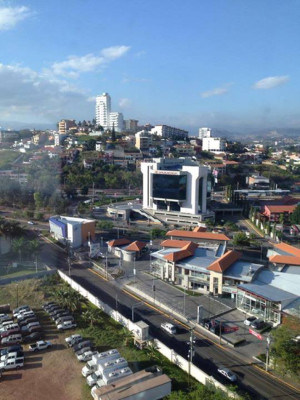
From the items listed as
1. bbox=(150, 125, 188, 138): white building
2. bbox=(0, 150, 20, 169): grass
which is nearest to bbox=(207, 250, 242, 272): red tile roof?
bbox=(0, 150, 20, 169): grass

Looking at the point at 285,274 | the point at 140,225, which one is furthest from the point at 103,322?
the point at 140,225

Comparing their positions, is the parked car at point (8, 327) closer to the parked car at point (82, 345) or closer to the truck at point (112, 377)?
the parked car at point (82, 345)

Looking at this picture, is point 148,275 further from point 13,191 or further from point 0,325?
point 13,191

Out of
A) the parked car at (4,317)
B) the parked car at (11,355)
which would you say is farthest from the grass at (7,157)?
the parked car at (11,355)

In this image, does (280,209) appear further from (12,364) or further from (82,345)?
(12,364)

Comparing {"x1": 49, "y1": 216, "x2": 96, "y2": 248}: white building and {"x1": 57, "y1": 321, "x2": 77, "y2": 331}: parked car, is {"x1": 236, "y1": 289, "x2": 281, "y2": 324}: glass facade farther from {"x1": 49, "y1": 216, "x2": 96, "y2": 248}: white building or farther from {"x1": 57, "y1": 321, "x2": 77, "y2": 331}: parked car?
{"x1": 49, "y1": 216, "x2": 96, "y2": 248}: white building

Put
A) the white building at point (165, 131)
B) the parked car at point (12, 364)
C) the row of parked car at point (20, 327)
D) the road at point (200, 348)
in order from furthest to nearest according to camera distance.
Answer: the white building at point (165, 131)
the row of parked car at point (20, 327)
the parked car at point (12, 364)
the road at point (200, 348)
